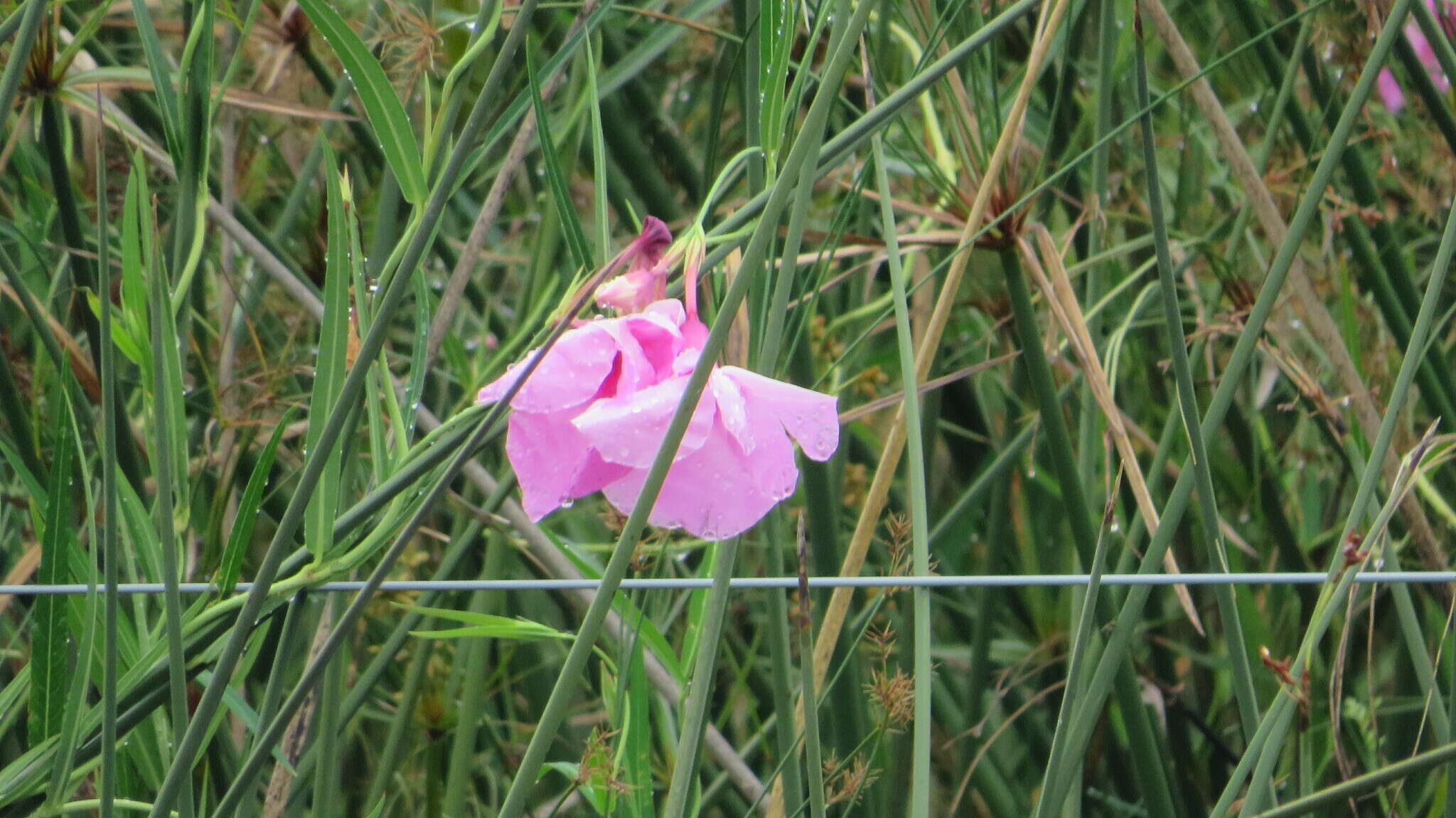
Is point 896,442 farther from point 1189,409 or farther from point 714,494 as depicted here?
point 714,494

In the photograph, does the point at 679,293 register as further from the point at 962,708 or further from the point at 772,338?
the point at 962,708

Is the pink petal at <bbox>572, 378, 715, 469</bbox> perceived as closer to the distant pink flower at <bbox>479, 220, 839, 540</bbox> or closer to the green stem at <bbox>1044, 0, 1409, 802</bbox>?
the distant pink flower at <bbox>479, 220, 839, 540</bbox>

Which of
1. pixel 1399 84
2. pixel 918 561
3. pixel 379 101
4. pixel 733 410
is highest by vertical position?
pixel 379 101

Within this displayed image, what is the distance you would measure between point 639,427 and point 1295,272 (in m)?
0.60

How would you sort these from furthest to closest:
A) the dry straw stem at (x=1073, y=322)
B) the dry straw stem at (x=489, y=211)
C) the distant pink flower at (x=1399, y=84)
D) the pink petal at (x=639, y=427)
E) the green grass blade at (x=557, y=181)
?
the distant pink flower at (x=1399, y=84) < the dry straw stem at (x=1073, y=322) < the dry straw stem at (x=489, y=211) < the green grass blade at (x=557, y=181) < the pink petal at (x=639, y=427)

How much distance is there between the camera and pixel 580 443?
14.9 inches

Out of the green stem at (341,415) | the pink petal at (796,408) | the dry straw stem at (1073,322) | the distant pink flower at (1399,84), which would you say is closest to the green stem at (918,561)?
the pink petal at (796,408)

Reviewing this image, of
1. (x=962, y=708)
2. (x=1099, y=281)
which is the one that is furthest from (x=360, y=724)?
(x=1099, y=281)

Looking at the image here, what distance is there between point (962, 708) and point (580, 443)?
833mm

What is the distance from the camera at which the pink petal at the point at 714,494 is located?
36 cm

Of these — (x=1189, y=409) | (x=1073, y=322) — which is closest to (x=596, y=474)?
(x=1189, y=409)

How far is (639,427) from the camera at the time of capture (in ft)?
1.16

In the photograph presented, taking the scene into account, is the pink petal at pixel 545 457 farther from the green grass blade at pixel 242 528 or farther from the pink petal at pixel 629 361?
the green grass blade at pixel 242 528

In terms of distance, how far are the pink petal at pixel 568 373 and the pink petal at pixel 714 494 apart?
4 cm
